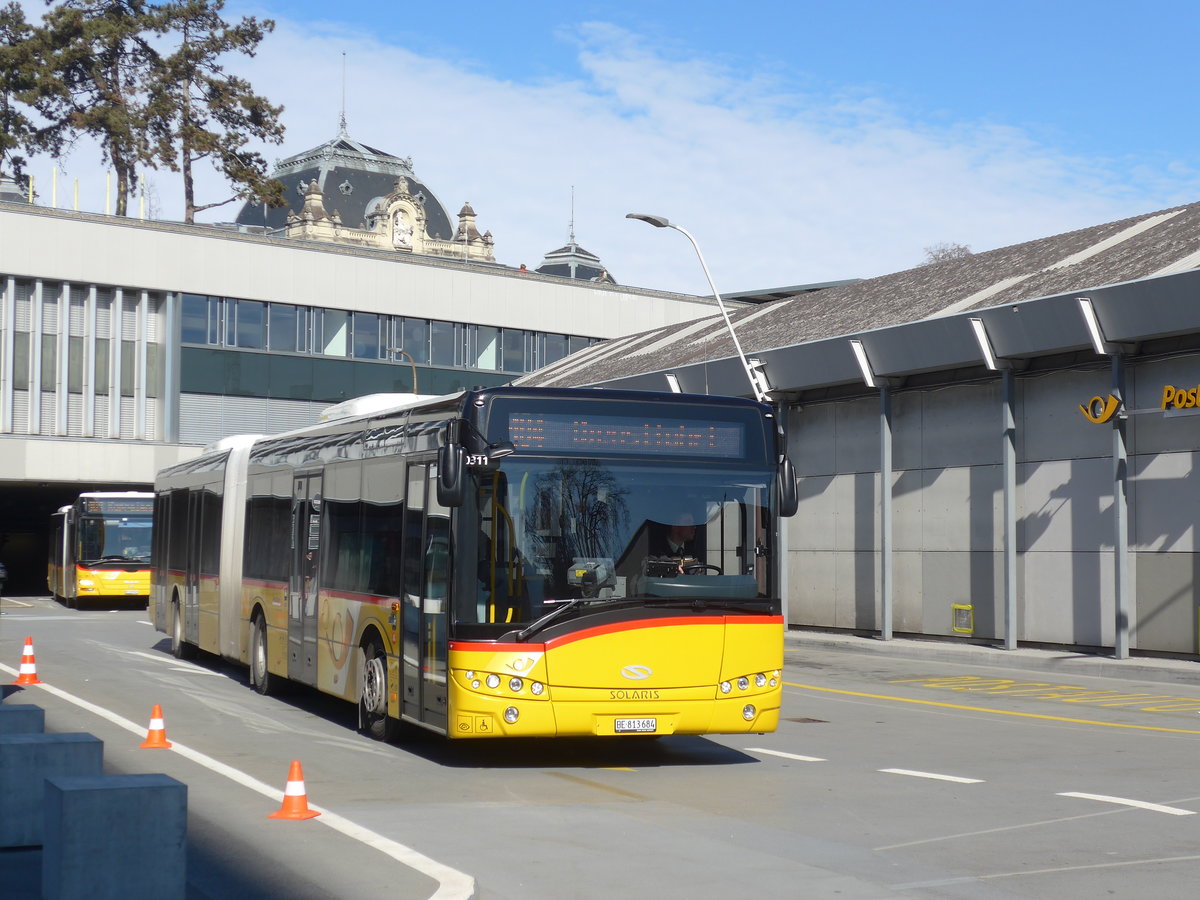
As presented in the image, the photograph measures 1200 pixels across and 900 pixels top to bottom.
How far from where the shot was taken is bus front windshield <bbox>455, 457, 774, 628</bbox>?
459 inches

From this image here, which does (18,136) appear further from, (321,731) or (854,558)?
(321,731)

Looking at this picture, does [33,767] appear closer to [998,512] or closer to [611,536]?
[611,536]

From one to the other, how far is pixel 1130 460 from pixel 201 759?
695 inches

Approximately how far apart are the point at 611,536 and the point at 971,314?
16.9m

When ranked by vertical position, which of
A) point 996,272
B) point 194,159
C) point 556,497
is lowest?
point 556,497

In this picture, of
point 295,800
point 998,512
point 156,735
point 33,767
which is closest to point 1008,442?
point 998,512

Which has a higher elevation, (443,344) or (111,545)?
(443,344)

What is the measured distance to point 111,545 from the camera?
40.5 metres

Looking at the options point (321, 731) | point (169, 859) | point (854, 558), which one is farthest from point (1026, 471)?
point (169, 859)

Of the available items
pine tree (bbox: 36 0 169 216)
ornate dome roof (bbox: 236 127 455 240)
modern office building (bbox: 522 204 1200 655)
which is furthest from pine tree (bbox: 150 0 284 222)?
ornate dome roof (bbox: 236 127 455 240)

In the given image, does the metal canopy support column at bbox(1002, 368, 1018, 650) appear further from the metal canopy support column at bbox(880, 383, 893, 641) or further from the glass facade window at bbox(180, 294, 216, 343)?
the glass facade window at bbox(180, 294, 216, 343)

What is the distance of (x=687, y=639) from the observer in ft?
39.3

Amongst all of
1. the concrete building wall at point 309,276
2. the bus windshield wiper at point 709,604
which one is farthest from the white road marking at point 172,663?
the concrete building wall at point 309,276

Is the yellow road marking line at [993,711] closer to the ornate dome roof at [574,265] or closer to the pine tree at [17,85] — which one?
the pine tree at [17,85]
